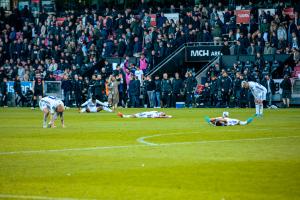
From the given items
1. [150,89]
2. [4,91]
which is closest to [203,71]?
[150,89]

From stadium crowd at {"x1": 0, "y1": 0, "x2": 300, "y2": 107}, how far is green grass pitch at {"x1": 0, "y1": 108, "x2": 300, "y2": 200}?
69.0 ft

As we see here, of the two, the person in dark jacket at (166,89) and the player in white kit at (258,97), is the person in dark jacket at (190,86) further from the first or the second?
the player in white kit at (258,97)

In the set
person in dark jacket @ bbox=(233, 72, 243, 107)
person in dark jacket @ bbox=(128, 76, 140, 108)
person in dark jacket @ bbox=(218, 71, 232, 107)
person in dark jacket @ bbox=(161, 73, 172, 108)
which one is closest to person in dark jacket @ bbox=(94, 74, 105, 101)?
person in dark jacket @ bbox=(128, 76, 140, 108)

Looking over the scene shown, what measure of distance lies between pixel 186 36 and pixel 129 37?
410 centimetres

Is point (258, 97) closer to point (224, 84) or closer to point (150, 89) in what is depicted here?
point (224, 84)

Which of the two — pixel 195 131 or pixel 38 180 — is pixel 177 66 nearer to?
pixel 195 131

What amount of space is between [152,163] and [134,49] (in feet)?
124

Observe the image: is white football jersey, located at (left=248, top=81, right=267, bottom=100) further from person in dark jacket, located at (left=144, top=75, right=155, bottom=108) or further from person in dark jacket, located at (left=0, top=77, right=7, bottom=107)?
person in dark jacket, located at (left=0, top=77, right=7, bottom=107)

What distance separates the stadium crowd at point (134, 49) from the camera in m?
48.9

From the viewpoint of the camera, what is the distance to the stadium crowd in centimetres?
4891

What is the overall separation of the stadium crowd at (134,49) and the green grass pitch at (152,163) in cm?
2102

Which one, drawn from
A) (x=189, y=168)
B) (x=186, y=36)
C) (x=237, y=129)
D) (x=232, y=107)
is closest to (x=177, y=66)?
(x=186, y=36)

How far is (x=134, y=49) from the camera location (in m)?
54.8

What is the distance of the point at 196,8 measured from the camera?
176 ft
